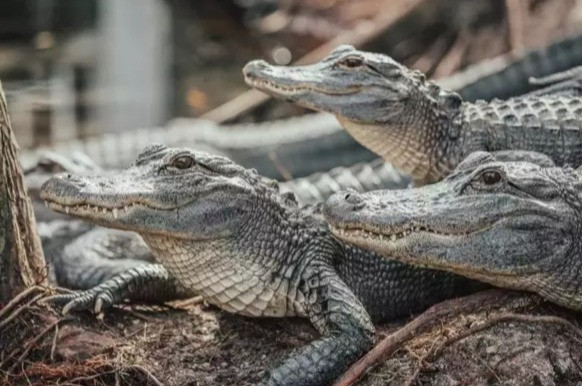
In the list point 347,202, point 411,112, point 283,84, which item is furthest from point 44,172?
point 347,202

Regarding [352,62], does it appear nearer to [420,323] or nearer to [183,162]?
[183,162]

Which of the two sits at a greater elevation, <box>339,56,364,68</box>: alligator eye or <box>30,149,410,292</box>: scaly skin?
<box>339,56,364,68</box>: alligator eye

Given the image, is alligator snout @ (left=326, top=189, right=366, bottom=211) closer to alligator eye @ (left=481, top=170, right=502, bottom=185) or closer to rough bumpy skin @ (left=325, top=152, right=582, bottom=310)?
rough bumpy skin @ (left=325, top=152, right=582, bottom=310)

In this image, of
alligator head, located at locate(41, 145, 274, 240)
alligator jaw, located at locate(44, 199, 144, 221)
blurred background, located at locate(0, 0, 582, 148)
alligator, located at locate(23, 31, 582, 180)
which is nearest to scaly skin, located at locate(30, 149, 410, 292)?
alligator head, located at locate(41, 145, 274, 240)

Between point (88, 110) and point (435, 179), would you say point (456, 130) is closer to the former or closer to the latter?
point (435, 179)

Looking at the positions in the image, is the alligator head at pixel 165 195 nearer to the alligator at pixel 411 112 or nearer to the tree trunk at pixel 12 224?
the tree trunk at pixel 12 224

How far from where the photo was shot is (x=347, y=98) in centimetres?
458

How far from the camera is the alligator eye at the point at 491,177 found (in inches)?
138

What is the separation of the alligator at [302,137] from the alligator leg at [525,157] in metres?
2.27

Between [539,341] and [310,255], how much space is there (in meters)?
0.86

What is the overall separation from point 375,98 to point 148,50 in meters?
7.25

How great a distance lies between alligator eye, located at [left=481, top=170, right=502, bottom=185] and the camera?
352 cm

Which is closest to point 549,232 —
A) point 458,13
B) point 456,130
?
point 456,130

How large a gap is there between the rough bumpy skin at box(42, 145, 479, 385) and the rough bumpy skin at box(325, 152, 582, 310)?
0.37 m
